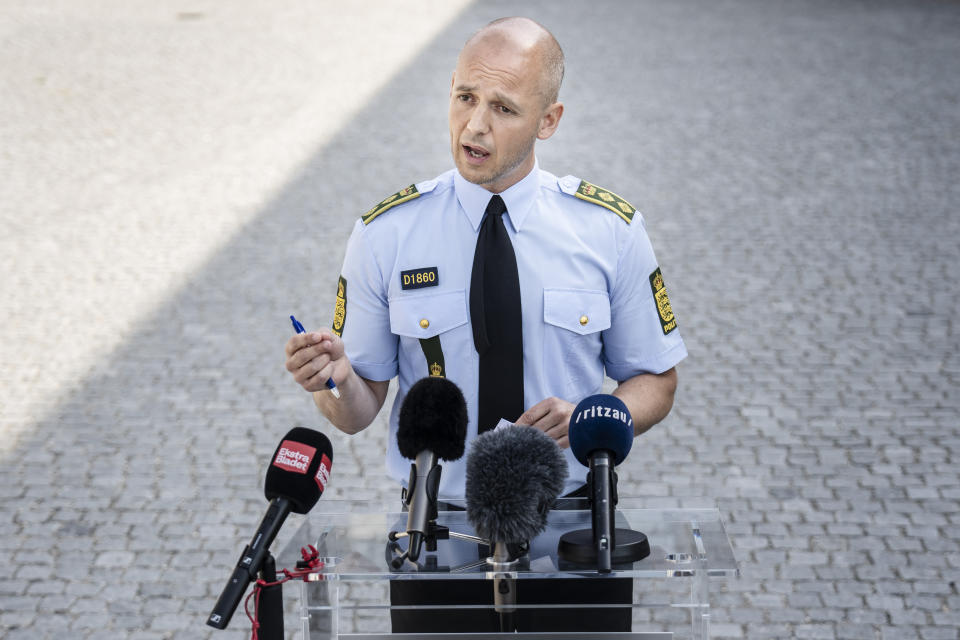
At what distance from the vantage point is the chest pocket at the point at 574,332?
272 cm

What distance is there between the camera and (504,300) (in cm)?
272

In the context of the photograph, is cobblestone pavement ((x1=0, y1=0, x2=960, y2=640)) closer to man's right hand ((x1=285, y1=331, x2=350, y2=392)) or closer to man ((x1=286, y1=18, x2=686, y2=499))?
man ((x1=286, y1=18, x2=686, y2=499))

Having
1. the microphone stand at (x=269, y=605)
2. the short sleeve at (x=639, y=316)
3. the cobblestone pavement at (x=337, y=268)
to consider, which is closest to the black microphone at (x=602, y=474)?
the microphone stand at (x=269, y=605)

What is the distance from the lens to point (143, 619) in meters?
4.70

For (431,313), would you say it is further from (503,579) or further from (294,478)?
(503,579)

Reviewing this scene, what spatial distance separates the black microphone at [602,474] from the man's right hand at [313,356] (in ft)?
1.83

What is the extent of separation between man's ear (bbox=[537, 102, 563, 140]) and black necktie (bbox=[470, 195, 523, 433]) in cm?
23

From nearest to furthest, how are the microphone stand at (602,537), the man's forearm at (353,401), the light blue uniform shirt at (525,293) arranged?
the microphone stand at (602,537), the man's forearm at (353,401), the light blue uniform shirt at (525,293)

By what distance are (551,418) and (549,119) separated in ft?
2.36

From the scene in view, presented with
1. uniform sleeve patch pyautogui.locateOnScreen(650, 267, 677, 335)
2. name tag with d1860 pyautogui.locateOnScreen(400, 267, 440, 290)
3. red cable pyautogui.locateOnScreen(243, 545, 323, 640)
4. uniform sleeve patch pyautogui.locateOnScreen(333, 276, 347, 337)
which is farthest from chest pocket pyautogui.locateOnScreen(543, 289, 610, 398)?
red cable pyautogui.locateOnScreen(243, 545, 323, 640)

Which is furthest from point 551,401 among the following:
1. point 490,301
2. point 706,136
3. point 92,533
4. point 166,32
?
point 166,32

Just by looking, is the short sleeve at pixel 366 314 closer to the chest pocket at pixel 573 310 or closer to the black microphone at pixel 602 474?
the chest pocket at pixel 573 310

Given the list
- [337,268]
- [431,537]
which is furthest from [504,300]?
[337,268]

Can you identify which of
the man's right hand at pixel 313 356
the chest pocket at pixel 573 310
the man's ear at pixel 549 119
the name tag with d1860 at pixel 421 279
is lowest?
the man's right hand at pixel 313 356
